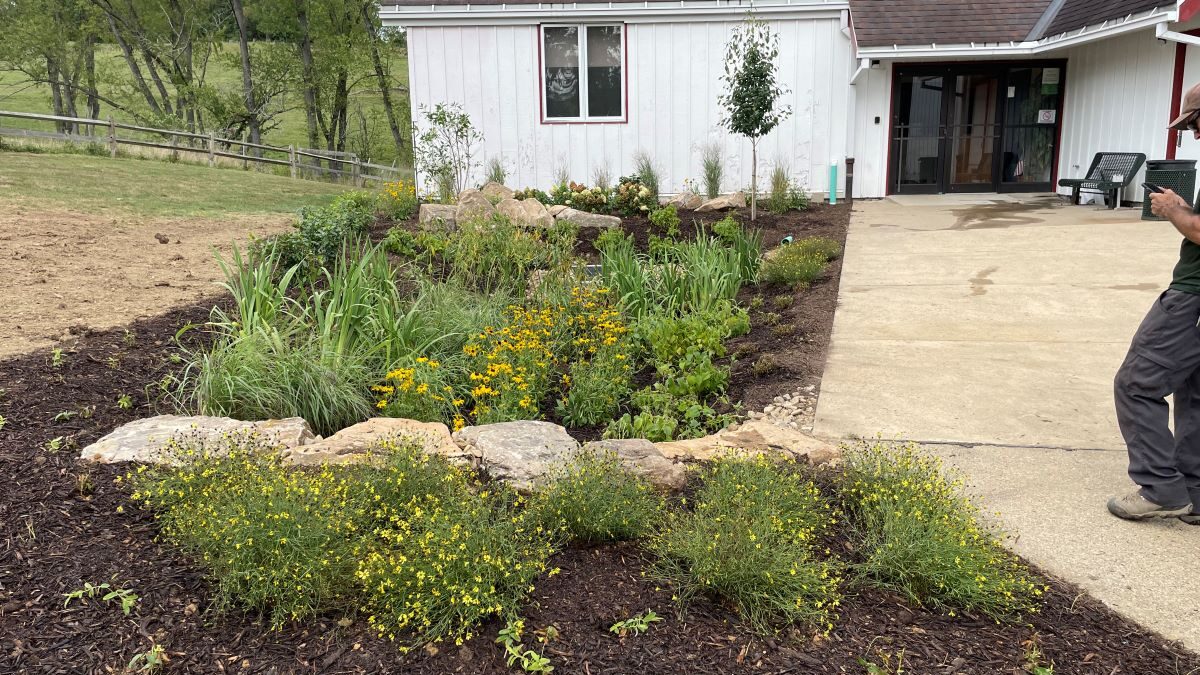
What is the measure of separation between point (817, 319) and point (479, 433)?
12.1ft

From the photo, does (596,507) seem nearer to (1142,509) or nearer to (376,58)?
(1142,509)

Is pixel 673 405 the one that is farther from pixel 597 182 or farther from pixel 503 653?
pixel 597 182

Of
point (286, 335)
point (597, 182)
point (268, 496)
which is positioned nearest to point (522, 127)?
point (597, 182)

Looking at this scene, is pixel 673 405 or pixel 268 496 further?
pixel 673 405

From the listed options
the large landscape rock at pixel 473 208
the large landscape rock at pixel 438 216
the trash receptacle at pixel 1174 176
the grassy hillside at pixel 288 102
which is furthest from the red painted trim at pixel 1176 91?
the grassy hillside at pixel 288 102

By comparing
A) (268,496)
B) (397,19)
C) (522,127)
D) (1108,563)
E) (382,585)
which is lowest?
(1108,563)

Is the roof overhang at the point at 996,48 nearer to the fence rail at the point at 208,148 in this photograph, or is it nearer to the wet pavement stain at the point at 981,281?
the wet pavement stain at the point at 981,281

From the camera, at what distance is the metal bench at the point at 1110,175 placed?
12500 millimetres

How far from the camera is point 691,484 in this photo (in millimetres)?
3594

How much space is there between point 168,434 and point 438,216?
6.39 metres

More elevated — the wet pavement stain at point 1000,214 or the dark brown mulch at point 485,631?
the wet pavement stain at point 1000,214

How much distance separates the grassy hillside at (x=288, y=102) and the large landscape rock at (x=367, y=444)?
31678 millimetres

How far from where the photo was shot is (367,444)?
371 cm

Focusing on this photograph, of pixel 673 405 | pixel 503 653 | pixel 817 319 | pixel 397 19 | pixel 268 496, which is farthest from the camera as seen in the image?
pixel 397 19
